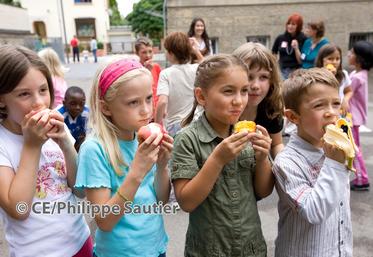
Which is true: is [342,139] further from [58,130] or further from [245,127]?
[58,130]

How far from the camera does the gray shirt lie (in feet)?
5.09

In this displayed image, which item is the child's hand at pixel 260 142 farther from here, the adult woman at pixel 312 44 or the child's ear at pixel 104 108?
the adult woman at pixel 312 44

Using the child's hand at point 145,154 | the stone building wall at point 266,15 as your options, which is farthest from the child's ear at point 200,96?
the stone building wall at point 266,15

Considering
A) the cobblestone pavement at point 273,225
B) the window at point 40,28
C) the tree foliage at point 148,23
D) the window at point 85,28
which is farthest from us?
the tree foliage at point 148,23

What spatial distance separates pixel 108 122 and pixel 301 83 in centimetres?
99

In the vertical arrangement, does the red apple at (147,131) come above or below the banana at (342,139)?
above

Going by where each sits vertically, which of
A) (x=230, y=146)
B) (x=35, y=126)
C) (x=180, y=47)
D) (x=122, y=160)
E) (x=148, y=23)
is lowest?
(x=122, y=160)

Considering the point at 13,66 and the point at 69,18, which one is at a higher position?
the point at 69,18

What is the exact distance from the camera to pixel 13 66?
4.97 ft

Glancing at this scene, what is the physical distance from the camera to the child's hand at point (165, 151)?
5.13ft

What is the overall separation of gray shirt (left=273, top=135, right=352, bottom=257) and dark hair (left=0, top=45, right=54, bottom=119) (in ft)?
4.19

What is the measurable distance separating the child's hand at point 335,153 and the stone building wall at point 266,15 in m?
12.8

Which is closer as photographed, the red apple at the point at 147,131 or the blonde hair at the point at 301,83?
the red apple at the point at 147,131

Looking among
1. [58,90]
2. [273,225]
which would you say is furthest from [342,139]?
[58,90]
